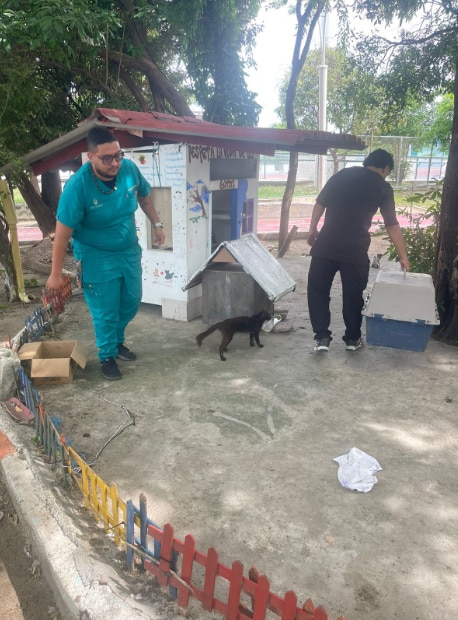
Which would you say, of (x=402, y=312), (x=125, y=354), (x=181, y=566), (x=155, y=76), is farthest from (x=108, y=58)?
(x=181, y=566)

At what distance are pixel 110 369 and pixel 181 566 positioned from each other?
7.69ft

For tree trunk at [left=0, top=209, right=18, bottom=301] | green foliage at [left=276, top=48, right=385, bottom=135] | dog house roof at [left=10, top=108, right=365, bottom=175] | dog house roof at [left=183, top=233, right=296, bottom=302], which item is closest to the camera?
dog house roof at [left=10, top=108, right=365, bottom=175]

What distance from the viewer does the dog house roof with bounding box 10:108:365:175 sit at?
473 centimetres

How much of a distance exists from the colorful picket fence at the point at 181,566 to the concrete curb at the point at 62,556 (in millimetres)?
136

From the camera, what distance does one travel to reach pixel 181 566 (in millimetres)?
2096

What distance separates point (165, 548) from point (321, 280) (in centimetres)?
326


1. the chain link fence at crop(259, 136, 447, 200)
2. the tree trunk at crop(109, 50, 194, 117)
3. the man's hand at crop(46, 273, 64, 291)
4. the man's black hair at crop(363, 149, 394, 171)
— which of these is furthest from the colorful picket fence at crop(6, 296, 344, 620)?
the chain link fence at crop(259, 136, 447, 200)

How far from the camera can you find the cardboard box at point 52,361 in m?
4.02

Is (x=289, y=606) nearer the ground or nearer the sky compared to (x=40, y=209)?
nearer the ground

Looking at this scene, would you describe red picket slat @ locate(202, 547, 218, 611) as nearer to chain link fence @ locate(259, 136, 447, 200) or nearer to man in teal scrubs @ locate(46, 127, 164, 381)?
man in teal scrubs @ locate(46, 127, 164, 381)

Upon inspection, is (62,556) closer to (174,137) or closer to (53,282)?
(53,282)

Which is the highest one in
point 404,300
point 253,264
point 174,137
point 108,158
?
point 174,137

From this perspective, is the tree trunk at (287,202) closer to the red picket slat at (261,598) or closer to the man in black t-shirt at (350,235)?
the man in black t-shirt at (350,235)

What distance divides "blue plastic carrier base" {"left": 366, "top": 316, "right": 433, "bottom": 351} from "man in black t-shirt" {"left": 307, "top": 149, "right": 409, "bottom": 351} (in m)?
0.16
